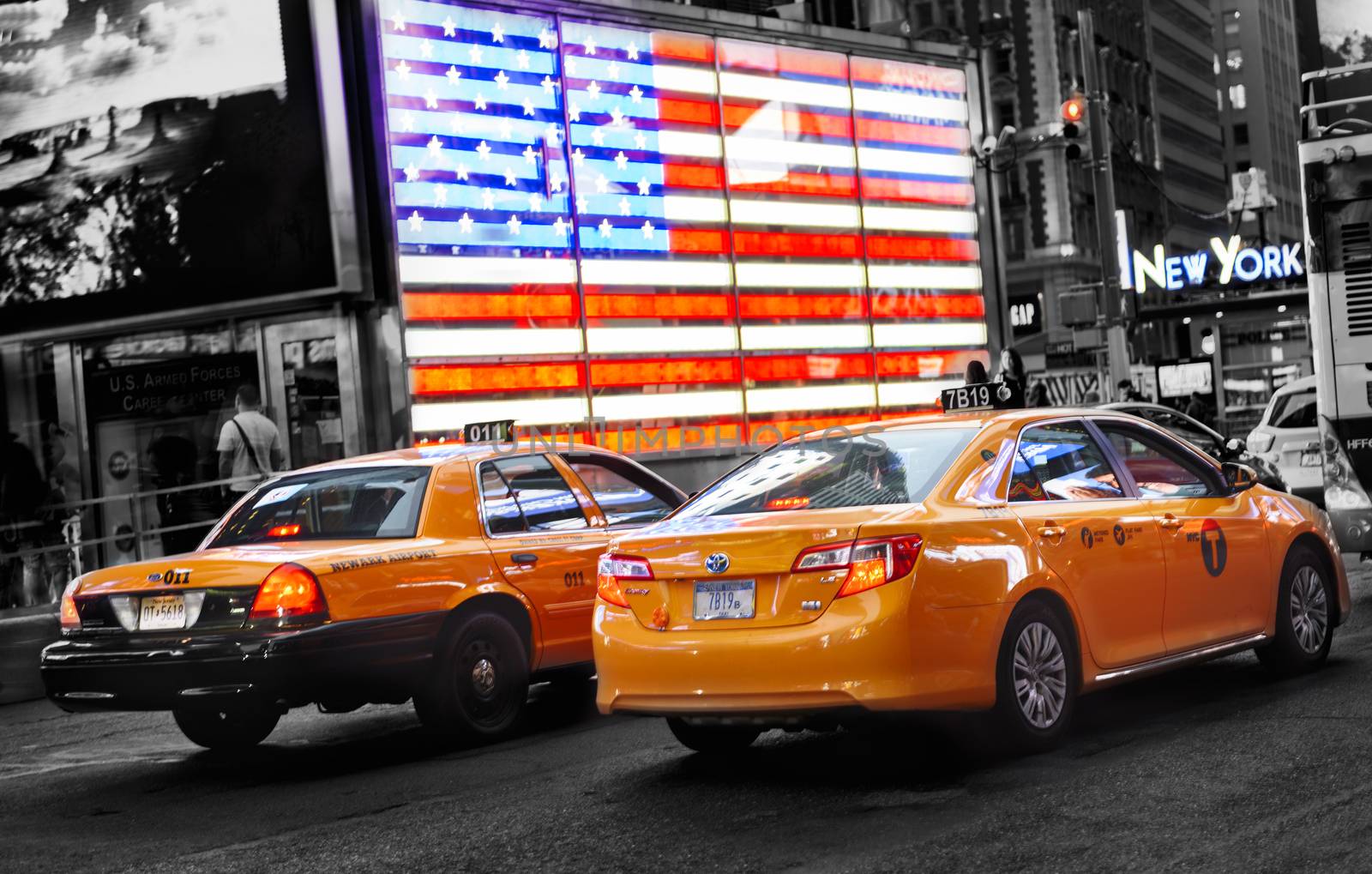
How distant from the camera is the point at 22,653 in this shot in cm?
1251

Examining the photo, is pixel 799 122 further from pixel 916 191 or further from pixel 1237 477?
pixel 1237 477

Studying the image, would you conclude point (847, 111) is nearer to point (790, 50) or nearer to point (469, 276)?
point (790, 50)

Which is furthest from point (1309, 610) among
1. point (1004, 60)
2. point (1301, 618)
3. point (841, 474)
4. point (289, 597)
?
point (1004, 60)

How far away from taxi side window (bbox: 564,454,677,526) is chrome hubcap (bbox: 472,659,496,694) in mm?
1492

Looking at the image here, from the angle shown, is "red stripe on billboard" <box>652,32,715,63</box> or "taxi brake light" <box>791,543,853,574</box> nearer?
"taxi brake light" <box>791,543,853,574</box>

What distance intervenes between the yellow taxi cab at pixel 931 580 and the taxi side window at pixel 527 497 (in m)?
1.67

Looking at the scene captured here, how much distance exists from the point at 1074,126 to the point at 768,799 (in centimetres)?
1863

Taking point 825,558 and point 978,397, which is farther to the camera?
point 978,397

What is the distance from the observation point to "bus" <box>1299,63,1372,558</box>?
11.5 m

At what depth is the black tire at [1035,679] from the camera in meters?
7.09

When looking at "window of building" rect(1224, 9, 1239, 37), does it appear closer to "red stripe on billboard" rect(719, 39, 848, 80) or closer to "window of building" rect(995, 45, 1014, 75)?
"window of building" rect(995, 45, 1014, 75)

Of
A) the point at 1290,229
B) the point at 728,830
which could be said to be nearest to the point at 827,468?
the point at 728,830

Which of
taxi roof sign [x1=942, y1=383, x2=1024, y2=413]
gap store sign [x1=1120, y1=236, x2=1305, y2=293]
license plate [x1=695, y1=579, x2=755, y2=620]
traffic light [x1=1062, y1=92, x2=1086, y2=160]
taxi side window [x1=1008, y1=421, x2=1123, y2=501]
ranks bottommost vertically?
license plate [x1=695, y1=579, x2=755, y2=620]

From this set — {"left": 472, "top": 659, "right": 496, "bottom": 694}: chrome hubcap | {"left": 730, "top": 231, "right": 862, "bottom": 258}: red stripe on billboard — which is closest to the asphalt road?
{"left": 472, "top": 659, "right": 496, "bottom": 694}: chrome hubcap
